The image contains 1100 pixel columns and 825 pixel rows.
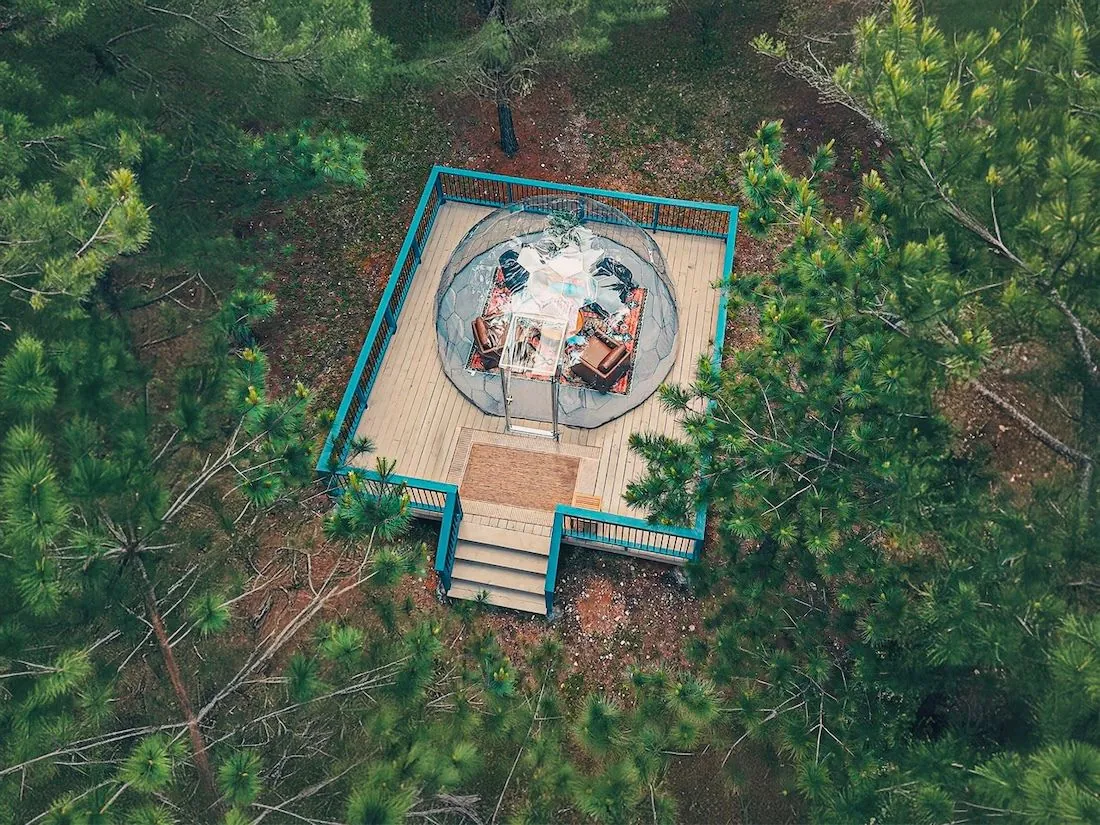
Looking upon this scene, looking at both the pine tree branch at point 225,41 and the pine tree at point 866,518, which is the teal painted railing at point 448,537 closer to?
the pine tree at point 866,518

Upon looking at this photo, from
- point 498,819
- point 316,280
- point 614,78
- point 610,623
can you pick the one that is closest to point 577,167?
point 614,78

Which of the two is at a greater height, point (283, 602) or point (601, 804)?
point (601, 804)

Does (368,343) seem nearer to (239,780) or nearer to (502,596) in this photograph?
(502,596)

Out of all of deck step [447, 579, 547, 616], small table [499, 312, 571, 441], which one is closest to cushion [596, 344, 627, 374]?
small table [499, 312, 571, 441]

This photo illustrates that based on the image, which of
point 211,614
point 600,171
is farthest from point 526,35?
point 211,614

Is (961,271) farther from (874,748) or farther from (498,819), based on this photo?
(498,819)

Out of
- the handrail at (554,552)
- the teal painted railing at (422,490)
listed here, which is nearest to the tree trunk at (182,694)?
the teal painted railing at (422,490)
